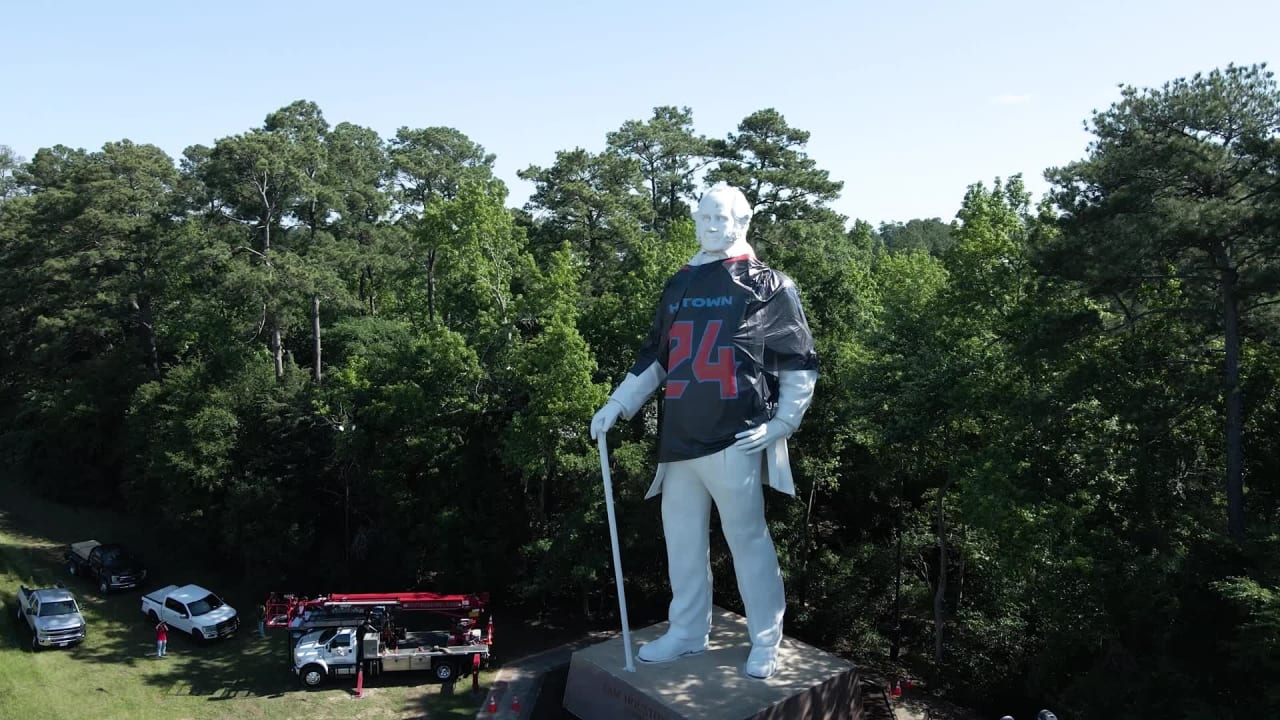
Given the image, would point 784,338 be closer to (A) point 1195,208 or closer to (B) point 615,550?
(B) point 615,550

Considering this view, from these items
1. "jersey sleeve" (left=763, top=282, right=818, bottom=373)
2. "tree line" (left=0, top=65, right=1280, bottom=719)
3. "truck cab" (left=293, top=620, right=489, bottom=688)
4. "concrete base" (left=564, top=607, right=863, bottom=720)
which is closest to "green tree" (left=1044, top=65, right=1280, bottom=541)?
"tree line" (left=0, top=65, right=1280, bottom=719)

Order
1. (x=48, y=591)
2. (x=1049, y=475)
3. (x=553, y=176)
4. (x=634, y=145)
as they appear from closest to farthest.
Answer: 1. (x=1049, y=475)
2. (x=48, y=591)
3. (x=553, y=176)
4. (x=634, y=145)

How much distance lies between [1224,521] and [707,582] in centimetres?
834

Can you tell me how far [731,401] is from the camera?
1224 cm

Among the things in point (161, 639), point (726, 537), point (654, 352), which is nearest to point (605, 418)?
point (654, 352)

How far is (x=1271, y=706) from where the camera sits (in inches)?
435

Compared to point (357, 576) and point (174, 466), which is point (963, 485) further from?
point (174, 466)

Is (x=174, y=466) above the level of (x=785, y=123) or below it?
below

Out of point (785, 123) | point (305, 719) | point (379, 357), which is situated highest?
point (785, 123)

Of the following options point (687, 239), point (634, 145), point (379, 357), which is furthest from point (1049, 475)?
point (634, 145)

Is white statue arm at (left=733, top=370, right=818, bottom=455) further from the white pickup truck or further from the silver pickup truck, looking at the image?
the silver pickup truck

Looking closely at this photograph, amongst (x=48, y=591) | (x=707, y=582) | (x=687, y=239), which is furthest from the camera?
(x=687, y=239)

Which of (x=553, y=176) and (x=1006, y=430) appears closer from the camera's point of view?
(x=1006, y=430)

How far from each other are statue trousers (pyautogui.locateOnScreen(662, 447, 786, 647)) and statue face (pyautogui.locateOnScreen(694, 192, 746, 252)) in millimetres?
3017
